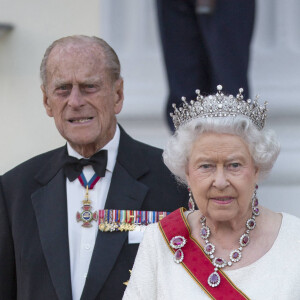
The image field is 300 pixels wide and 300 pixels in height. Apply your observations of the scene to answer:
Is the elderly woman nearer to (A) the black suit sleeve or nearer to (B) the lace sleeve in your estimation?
(B) the lace sleeve

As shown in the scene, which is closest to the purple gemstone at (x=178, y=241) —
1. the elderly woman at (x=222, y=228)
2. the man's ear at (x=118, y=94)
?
the elderly woman at (x=222, y=228)

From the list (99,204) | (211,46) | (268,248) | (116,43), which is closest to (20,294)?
(99,204)

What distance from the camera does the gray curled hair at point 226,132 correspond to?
355 centimetres

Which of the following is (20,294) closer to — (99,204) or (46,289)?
(46,289)

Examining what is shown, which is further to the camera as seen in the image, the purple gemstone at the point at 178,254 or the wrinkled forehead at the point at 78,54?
the wrinkled forehead at the point at 78,54

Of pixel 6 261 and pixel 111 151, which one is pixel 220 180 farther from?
pixel 6 261

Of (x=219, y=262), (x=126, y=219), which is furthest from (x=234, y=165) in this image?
(x=126, y=219)

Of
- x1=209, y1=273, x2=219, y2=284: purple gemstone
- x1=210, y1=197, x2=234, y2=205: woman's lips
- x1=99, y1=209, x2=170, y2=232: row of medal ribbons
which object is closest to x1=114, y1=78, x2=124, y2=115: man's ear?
x1=99, y1=209, x2=170, y2=232: row of medal ribbons

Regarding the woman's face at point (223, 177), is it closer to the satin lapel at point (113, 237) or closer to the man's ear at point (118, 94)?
the satin lapel at point (113, 237)

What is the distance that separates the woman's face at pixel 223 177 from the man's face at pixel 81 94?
1.94 ft

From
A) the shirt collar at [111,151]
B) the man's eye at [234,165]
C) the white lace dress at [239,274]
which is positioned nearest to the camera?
the white lace dress at [239,274]

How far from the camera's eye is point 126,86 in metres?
5.47

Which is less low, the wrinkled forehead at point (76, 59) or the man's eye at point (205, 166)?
the wrinkled forehead at point (76, 59)

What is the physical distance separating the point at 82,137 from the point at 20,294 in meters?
0.58
